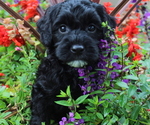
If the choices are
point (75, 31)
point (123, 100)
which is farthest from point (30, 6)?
point (123, 100)

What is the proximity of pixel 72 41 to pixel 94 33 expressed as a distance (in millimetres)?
233

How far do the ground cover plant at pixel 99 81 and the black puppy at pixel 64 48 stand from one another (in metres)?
0.10

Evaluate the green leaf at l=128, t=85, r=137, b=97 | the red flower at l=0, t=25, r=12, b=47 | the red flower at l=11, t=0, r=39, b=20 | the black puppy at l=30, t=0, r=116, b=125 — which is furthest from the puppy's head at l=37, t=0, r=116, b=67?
the red flower at l=11, t=0, r=39, b=20

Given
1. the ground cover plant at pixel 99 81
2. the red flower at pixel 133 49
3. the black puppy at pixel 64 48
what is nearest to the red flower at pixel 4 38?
the ground cover plant at pixel 99 81

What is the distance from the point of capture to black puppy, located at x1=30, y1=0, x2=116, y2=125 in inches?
52.7

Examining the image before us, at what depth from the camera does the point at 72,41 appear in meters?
1.33

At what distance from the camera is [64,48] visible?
1349mm

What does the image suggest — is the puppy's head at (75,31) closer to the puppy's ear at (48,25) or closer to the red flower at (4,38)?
the puppy's ear at (48,25)

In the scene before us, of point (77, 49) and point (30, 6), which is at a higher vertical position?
point (30, 6)

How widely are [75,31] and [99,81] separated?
433 millimetres

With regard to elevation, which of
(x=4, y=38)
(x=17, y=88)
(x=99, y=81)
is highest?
(x=4, y=38)

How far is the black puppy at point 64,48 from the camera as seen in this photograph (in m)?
1.34

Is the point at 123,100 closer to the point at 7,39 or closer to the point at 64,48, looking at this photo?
the point at 64,48

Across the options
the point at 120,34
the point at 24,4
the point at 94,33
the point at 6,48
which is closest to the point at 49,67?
the point at 94,33
